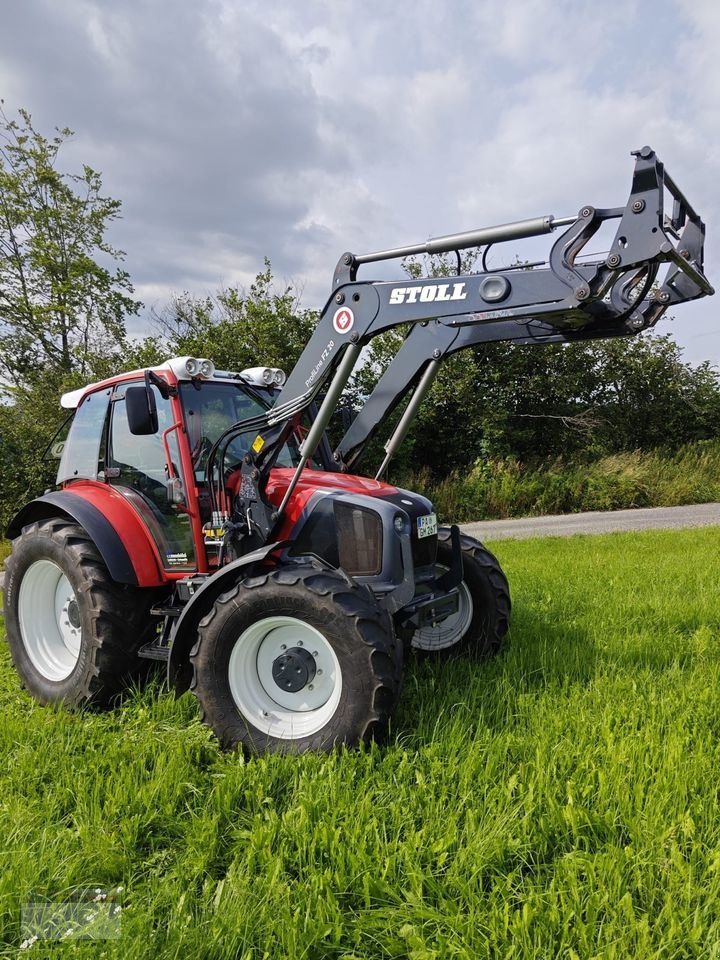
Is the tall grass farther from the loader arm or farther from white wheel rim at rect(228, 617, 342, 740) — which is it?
white wheel rim at rect(228, 617, 342, 740)

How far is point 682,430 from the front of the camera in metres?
18.8

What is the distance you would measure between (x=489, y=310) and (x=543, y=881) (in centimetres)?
236

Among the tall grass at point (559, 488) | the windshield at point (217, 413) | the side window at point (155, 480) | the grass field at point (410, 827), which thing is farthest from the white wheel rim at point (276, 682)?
the tall grass at point (559, 488)

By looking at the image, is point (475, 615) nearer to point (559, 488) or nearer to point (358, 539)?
point (358, 539)

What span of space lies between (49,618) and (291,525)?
1888 mm

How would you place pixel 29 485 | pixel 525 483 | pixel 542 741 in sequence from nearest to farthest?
pixel 542 741 < pixel 29 485 < pixel 525 483

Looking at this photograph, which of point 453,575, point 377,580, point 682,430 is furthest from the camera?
point 682,430

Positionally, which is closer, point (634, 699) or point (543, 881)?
point (543, 881)

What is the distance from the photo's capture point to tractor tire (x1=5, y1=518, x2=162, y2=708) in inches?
137

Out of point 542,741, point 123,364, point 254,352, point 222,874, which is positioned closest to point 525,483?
point 254,352

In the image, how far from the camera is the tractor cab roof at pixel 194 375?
3717mm

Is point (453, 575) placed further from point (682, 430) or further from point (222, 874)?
point (682, 430)

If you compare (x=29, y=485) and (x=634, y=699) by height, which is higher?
(x=29, y=485)

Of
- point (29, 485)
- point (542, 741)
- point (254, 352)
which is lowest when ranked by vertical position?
point (542, 741)
